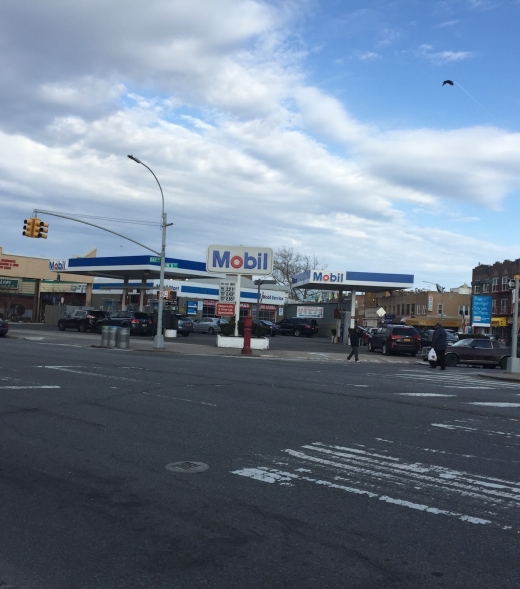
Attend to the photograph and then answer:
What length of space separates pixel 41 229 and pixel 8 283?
41.4m

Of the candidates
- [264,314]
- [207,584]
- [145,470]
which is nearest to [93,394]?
[145,470]

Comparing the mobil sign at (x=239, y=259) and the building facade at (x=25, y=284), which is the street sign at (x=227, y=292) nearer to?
the mobil sign at (x=239, y=259)

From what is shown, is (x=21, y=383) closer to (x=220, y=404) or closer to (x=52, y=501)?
(x=220, y=404)

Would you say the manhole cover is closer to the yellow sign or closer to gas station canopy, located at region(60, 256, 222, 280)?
gas station canopy, located at region(60, 256, 222, 280)

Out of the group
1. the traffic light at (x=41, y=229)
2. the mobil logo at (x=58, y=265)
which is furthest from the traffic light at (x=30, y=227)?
the mobil logo at (x=58, y=265)

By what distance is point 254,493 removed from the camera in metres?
6.33

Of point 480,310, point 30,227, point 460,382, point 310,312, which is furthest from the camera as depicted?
point 310,312

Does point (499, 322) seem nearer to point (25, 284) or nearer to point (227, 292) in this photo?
point (227, 292)

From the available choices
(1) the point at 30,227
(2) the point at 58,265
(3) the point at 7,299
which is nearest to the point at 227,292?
(1) the point at 30,227

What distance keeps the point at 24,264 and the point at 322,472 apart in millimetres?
64835

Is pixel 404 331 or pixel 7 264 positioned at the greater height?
pixel 7 264

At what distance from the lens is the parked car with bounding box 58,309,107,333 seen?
4756 centimetres

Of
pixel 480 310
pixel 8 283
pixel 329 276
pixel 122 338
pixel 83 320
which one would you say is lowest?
pixel 122 338

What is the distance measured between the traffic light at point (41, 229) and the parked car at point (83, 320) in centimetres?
1899
